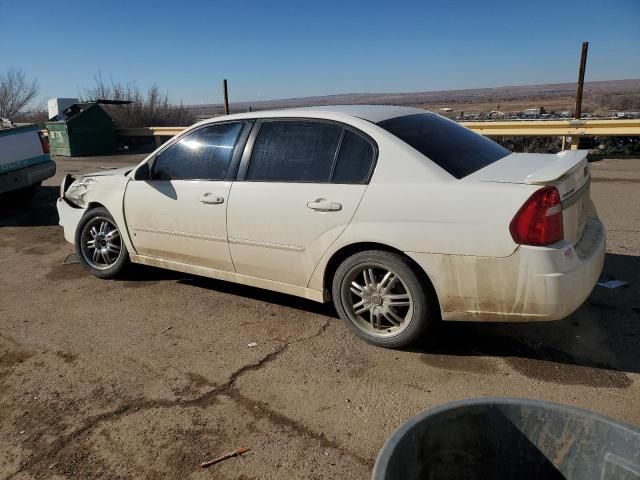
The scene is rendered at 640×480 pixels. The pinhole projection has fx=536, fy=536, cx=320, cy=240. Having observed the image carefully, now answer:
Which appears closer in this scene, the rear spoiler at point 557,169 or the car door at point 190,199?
the rear spoiler at point 557,169

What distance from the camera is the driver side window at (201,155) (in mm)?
4340

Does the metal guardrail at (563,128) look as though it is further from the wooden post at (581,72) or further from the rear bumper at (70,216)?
the rear bumper at (70,216)

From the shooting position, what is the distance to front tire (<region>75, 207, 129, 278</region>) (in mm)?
5227

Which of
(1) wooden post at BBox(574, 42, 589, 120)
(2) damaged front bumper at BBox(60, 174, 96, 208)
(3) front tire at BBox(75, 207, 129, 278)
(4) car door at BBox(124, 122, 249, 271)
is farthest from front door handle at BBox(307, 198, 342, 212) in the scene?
(1) wooden post at BBox(574, 42, 589, 120)

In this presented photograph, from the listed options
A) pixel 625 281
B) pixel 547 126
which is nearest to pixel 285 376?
pixel 625 281

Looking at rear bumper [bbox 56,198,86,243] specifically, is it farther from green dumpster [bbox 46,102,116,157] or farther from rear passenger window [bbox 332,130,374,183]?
green dumpster [bbox 46,102,116,157]

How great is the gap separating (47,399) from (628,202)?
770cm

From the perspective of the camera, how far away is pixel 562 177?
318 centimetres

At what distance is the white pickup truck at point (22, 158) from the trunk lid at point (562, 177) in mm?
7449

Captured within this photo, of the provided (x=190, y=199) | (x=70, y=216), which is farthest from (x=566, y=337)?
(x=70, y=216)

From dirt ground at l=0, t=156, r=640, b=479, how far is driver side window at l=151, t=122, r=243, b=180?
3.66 ft

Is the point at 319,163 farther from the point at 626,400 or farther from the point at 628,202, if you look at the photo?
the point at 628,202

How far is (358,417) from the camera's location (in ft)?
9.64

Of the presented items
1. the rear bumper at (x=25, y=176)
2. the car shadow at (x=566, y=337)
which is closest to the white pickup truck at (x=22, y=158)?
the rear bumper at (x=25, y=176)
